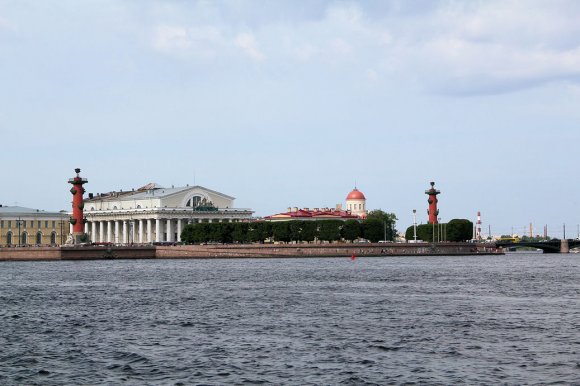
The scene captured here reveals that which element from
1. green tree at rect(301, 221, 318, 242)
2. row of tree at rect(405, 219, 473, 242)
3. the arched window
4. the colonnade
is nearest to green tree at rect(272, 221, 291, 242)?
green tree at rect(301, 221, 318, 242)

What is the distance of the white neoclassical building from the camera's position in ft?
401

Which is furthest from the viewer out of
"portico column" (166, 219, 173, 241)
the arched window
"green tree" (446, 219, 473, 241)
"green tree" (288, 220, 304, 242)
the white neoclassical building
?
the arched window

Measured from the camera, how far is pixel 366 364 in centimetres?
2081

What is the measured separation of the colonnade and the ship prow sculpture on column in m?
25.0

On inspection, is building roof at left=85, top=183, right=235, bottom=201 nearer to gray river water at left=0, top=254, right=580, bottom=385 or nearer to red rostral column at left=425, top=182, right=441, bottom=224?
red rostral column at left=425, top=182, right=441, bottom=224

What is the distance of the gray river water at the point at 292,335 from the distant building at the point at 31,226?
81.3m

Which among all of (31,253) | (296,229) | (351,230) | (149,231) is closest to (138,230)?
(149,231)

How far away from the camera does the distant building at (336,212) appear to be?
132825 millimetres

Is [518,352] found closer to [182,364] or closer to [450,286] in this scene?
[182,364]

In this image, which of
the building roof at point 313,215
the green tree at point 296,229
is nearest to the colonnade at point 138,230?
the building roof at point 313,215

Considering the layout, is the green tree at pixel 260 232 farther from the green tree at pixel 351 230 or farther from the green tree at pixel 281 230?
the green tree at pixel 351 230

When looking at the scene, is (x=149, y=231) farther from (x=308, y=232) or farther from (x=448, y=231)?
(x=448, y=231)

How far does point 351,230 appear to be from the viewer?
10425 centimetres

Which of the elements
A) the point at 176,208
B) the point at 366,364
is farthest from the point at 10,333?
the point at 176,208
